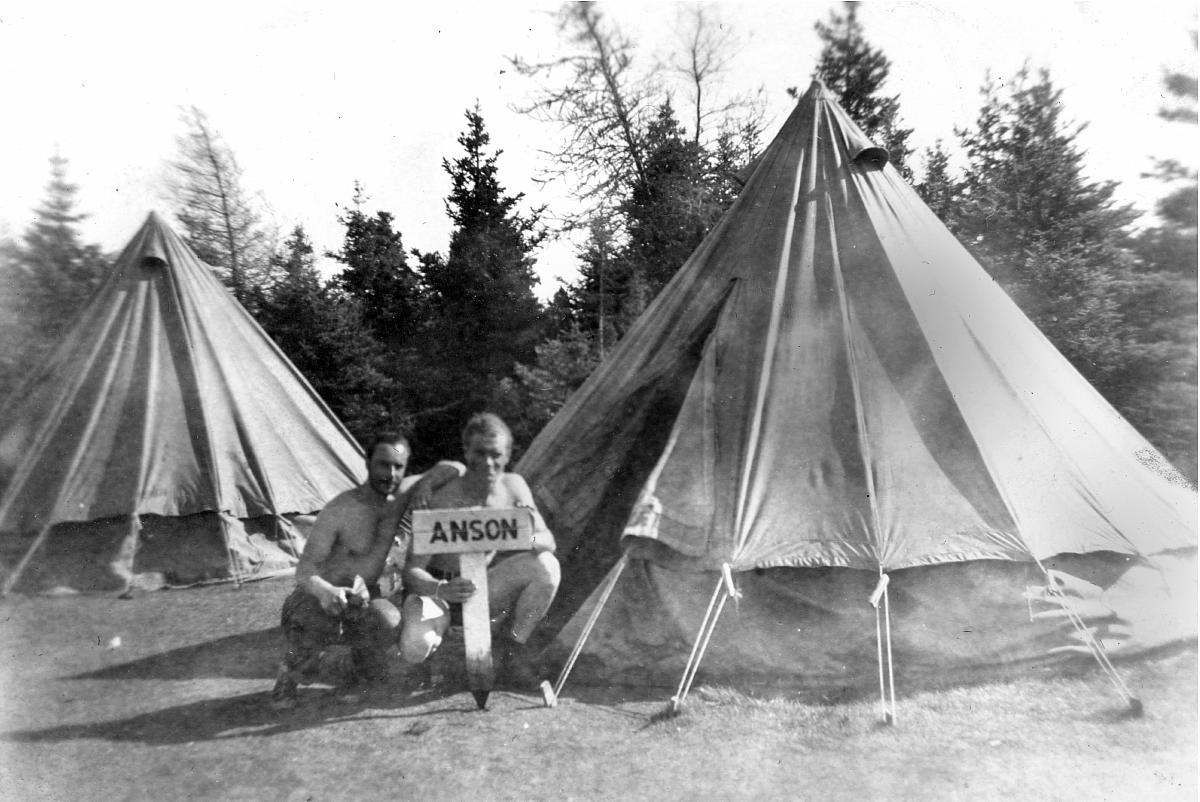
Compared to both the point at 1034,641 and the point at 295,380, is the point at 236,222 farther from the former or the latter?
the point at 1034,641

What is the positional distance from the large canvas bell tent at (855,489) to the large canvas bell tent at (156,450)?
330cm

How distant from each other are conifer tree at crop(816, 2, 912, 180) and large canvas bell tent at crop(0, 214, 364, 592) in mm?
9926

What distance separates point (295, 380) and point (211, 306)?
100cm

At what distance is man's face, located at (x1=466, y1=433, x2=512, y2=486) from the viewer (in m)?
3.60

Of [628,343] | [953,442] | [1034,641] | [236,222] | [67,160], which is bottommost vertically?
[1034,641]

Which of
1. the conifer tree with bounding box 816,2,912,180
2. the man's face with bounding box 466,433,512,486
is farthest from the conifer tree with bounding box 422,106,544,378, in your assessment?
the man's face with bounding box 466,433,512,486

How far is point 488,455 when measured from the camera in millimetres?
3609

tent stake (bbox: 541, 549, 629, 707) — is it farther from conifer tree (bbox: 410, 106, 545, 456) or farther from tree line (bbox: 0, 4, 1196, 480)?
conifer tree (bbox: 410, 106, 545, 456)

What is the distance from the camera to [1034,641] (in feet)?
11.7

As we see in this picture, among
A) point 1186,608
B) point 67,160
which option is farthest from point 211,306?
point 1186,608

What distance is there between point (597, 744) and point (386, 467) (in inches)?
61.1

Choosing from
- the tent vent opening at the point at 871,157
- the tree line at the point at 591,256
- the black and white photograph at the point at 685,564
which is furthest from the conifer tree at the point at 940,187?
the tent vent opening at the point at 871,157

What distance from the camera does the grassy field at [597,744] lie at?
2.82m

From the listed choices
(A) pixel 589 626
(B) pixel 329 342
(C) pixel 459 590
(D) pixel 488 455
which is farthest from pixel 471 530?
(B) pixel 329 342
